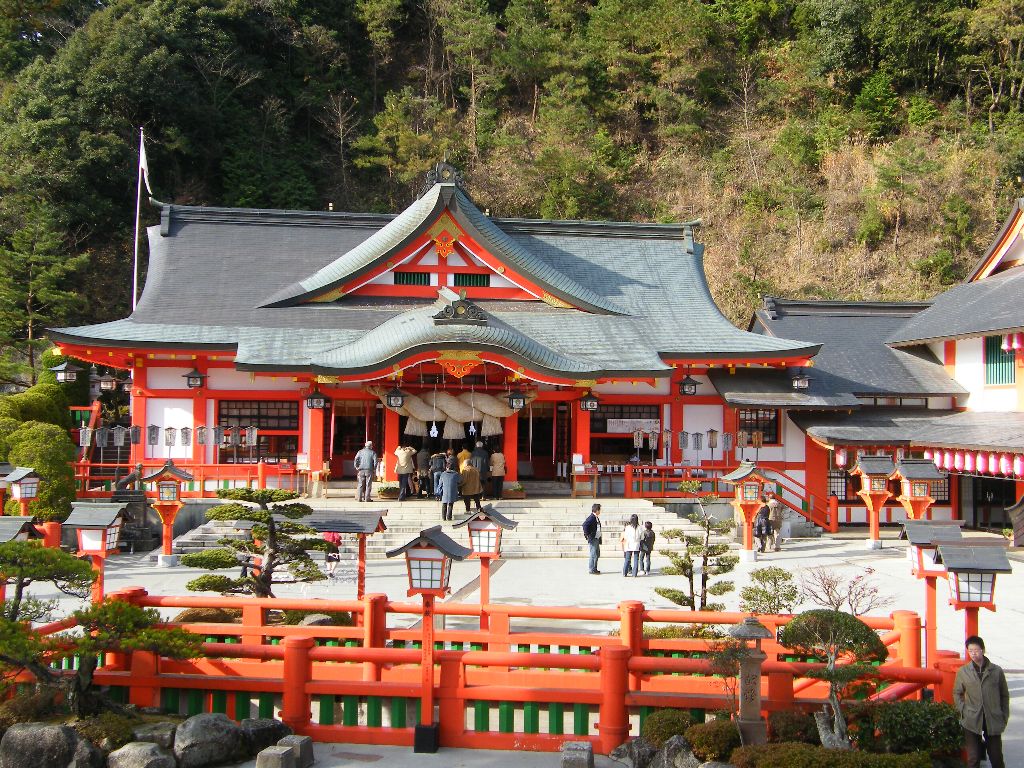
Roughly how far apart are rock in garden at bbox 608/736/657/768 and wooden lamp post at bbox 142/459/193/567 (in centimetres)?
1006

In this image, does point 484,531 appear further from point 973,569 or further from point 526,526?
point 526,526

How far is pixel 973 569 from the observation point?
7.60 metres

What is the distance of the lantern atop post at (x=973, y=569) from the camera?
762 centimetres

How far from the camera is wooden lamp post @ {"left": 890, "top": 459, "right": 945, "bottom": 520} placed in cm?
1443

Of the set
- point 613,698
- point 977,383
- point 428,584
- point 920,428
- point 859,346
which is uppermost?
point 859,346

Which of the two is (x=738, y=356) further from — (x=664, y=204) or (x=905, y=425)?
(x=664, y=204)

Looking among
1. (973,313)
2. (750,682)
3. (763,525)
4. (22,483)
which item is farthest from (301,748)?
(973,313)

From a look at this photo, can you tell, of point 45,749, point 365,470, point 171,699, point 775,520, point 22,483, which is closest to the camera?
point 45,749

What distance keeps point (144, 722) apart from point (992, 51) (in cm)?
4769

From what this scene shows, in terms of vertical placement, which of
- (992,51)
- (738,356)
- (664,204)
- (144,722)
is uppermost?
(992,51)

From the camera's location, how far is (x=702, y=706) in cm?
776

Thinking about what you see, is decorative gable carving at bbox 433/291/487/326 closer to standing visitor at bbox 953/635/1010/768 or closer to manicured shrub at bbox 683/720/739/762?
manicured shrub at bbox 683/720/739/762

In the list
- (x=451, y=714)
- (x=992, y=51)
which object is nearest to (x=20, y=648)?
(x=451, y=714)

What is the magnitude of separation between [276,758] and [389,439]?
47.6ft
